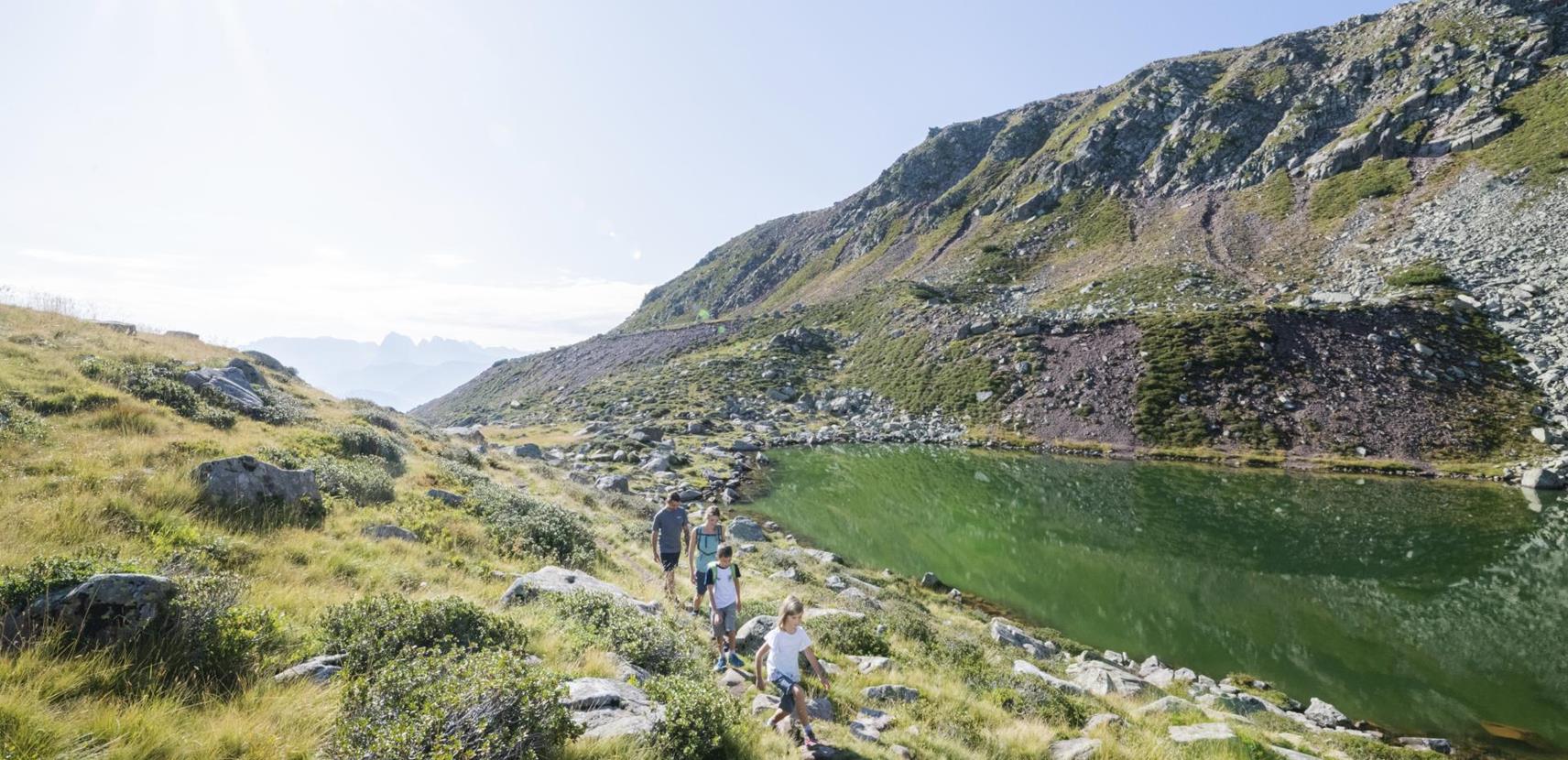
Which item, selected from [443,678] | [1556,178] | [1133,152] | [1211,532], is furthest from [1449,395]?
[1133,152]

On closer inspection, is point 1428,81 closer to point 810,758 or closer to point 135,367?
point 810,758

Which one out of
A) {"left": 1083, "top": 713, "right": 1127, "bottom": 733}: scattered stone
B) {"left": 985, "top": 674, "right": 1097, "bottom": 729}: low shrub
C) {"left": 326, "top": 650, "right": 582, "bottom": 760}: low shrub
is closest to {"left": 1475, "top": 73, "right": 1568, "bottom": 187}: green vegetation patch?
{"left": 1083, "top": 713, "right": 1127, "bottom": 733}: scattered stone

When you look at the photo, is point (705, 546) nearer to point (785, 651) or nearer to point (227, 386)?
point (785, 651)

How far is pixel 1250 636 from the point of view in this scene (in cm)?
2052

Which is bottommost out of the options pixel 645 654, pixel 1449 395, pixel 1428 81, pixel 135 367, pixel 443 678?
pixel 1449 395

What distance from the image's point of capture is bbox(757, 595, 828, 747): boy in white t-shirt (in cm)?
883

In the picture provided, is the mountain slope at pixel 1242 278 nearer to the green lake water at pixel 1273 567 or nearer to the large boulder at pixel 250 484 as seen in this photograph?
the green lake water at pixel 1273 567

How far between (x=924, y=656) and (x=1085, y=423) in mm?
48680

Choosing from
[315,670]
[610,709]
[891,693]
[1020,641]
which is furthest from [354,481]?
[1020,641]

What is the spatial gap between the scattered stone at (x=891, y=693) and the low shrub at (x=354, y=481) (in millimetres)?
13755

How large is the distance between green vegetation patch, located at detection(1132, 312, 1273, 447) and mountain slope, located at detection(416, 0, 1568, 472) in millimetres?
261

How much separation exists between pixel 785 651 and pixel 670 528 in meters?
6.61

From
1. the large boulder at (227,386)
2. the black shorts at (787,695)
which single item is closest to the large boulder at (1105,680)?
the black shorts at (787,695)

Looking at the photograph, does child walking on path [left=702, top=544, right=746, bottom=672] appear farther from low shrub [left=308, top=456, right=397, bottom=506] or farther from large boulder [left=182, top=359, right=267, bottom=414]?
large boulder [left=182, top=359, right=267, bottom=414]
